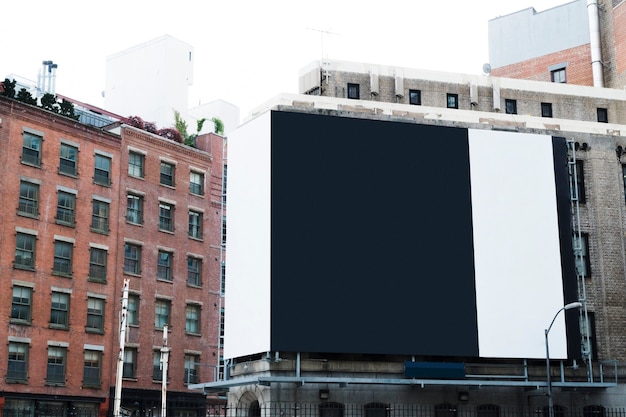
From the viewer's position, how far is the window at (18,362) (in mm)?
55281

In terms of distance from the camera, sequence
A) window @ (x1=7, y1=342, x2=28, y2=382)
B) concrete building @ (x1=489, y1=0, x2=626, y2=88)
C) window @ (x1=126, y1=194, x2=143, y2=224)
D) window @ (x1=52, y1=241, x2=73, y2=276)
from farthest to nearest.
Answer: concrete building @ (x1=489, y1=0, x2=626, y2=88) → window @ (x1=126, y1=194, x2=143, y2=224) → window @ (x1=52, y1=241, x2=73, y2=276) → window @ (x1=7, y1=342, x2=28, y2=382)

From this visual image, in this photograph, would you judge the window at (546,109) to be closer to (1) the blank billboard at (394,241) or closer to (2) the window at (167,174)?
(1) the blank billboard at (394,241)

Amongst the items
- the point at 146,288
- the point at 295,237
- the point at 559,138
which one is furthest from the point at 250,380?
the point at 146,288

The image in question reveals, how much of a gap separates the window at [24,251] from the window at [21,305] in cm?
142

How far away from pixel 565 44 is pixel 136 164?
1437 inches

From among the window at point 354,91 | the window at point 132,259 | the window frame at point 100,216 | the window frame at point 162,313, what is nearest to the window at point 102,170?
the window frame at point 100,216

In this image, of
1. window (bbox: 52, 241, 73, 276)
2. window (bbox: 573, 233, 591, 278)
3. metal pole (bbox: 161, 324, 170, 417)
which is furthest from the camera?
window (bbox: 52, 241, 73, 276)

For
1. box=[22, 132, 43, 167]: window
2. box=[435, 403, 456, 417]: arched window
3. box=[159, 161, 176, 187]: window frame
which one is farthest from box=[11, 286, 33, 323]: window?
box=[435, 403, 456, 417]: arched window

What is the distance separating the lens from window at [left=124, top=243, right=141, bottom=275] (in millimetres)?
63500

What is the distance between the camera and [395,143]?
46.1 metres

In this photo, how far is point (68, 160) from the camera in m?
60.8

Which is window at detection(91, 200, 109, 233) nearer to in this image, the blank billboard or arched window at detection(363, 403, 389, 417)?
the blank billboard

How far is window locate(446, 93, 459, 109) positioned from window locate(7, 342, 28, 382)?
31.9m

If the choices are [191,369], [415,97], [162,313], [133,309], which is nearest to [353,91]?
[415,97]
